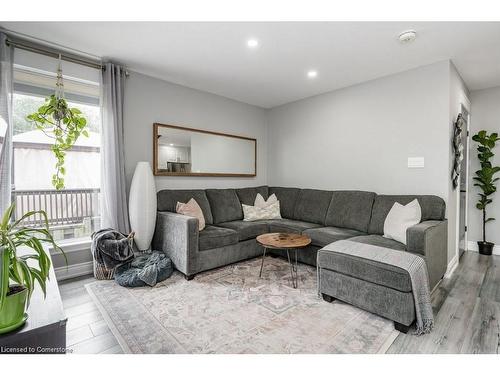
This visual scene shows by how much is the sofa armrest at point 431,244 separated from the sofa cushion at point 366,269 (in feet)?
1.87

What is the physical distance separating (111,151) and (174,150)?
843 mm

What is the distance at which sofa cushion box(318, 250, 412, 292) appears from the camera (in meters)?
1.72

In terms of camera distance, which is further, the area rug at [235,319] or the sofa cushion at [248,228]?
the sofa cushion at [248,228]

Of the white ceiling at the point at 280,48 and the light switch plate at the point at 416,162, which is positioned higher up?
the white ceiling at the point at 280,48

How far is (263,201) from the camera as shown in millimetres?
3977

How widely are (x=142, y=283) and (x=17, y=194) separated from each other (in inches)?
62.7

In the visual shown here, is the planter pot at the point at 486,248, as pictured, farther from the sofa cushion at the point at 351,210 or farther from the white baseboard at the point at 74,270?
the white baseboard at the point at 74,270

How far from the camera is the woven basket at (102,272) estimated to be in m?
2.58

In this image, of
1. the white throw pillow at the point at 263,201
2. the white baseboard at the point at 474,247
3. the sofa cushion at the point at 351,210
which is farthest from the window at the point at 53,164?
the white baseboard at the point at 474,247

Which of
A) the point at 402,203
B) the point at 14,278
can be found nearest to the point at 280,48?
the point at 402,203

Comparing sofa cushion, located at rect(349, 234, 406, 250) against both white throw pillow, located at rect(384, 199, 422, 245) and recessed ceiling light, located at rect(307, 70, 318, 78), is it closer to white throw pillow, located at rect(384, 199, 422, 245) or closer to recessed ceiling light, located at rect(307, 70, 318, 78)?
white throw pillow, located at rect(384, 199, 422, 245)

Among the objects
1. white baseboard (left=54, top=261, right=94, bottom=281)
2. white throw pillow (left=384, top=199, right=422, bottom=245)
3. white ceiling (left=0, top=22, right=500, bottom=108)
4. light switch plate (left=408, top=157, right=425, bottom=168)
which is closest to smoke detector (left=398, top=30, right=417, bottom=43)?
white ceiling (left=0, top=22, right=500, bottom=108)

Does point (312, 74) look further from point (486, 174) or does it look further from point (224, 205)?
point (486, 174)

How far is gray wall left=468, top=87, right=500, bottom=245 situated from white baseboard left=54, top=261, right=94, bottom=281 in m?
5.30
